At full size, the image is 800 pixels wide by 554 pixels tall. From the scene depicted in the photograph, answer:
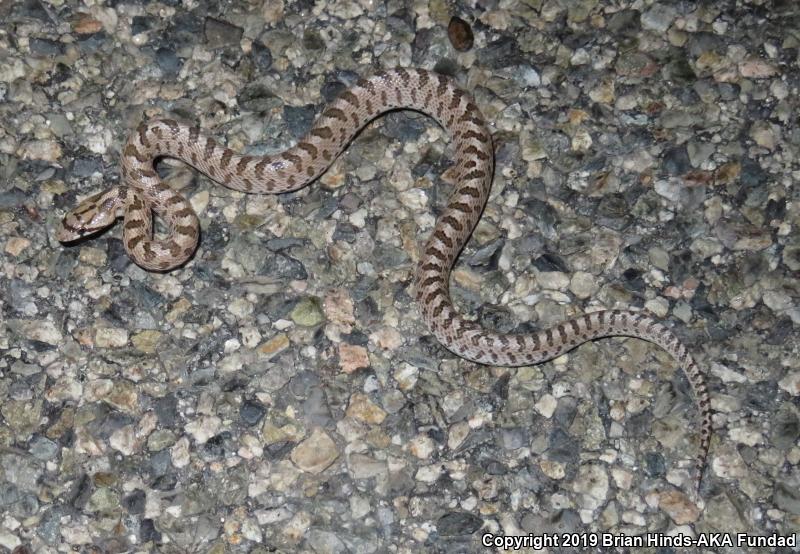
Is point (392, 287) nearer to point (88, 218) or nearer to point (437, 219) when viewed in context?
point (437, 219)

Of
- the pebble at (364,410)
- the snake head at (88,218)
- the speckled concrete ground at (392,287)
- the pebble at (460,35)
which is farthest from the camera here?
the pebble at (460,35)

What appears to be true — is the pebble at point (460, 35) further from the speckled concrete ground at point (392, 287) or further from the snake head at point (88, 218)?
the snake head at point (88, 218)

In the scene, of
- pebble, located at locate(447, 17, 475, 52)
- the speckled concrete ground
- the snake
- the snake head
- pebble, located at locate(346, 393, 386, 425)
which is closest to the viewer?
the speckled concrete ground

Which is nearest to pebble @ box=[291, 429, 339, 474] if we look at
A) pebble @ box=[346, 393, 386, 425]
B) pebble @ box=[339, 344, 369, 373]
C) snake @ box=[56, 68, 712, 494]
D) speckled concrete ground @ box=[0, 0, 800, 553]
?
speckled concrete ground @ box=[0, 0, 800, 553]

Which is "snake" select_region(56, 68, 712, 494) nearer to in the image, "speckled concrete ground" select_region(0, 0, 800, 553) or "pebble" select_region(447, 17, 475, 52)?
"speckled concrete ground" select_region(0, 0, 800, 553)

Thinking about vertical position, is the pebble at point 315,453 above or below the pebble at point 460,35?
below

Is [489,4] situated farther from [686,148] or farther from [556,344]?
[556,344]

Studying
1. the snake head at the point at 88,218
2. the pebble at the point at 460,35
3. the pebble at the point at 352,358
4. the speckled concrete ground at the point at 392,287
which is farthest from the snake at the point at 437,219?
the pebble at the point at 352,358

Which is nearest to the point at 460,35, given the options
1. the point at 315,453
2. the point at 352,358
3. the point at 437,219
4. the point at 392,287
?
the point at 437,219
